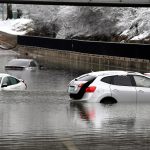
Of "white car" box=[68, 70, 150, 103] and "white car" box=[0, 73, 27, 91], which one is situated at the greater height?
"white car" box=[68, 70, 150, 103]

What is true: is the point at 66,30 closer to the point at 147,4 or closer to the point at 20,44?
the point at 20,44

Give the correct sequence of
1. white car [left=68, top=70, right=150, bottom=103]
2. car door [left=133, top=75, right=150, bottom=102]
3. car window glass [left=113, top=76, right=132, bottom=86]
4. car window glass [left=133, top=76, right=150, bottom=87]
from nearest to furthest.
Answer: white car [left=68, top=70, right=150, bottom=103]
car window glass [left=113, top=76, right=132, bottom=86]
car door [left=133, top=75, right=150, bottom=102]
car window glass [left=133, top=76, right=150, bottom=87]

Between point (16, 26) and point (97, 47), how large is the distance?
52.8m

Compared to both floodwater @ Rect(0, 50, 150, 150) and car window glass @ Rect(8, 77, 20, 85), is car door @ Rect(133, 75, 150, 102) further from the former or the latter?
car window glass @ Rect(8, 77, 20, 85)

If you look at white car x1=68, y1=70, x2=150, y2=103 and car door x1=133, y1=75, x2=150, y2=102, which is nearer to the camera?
white car x1=68, y1=70, x2=150, y2=103

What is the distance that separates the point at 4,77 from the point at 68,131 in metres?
15.1

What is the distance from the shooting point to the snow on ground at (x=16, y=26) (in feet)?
345

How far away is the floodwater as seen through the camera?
34.6 feet

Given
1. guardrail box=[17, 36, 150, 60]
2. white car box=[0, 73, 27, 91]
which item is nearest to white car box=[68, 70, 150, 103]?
white car box=[0, 73, 27, 91]

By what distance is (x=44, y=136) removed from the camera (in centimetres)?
1143

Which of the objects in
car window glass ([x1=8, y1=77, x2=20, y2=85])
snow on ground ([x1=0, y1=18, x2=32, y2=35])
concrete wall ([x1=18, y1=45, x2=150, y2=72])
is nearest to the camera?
car window glass ([x1=8, y1=77, x2=20, y2=85])

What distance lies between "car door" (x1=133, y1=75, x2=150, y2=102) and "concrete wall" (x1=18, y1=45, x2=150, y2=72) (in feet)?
94.3

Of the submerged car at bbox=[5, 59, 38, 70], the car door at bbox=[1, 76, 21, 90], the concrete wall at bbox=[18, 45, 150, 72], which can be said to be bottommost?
the concrete wall at bbox=[18, 45, 150, 72]

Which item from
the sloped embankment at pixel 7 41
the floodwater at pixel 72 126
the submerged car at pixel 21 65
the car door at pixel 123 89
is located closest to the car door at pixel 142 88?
the car door at pixel 123 89
